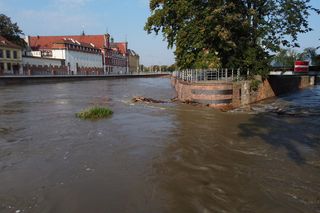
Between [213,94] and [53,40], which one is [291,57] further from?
[213,94]

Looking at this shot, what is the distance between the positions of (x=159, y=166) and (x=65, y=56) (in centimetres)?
9085

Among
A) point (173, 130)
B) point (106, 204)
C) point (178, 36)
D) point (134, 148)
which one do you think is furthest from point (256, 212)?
point (178, 36)

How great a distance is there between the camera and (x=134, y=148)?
35.6 feet

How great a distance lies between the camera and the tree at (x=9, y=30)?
2943 inches

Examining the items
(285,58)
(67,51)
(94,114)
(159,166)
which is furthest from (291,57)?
(159,166)

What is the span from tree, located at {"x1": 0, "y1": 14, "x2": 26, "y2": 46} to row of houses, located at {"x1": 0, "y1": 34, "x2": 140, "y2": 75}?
4068 mm

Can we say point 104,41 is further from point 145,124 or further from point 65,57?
point 145,124

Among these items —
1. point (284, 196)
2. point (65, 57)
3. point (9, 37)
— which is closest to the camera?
point (284, 196)

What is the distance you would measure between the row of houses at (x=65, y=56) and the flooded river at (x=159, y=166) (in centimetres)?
5574

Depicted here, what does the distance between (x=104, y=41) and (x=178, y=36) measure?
4113 inches

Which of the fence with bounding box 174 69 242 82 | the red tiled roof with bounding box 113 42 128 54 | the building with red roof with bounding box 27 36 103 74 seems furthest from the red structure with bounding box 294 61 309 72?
the red tiled roof with bounding box 113 42 128 54

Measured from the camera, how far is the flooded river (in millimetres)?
6754

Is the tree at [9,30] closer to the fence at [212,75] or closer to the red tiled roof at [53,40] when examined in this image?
the red tiled roof at [53,40]

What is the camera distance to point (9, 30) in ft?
249
